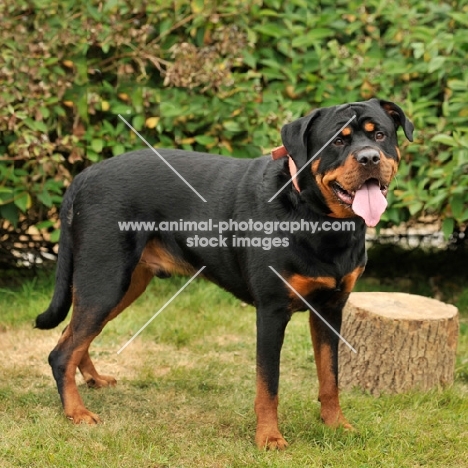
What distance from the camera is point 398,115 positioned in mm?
3805

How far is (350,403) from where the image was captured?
4352 millimetres

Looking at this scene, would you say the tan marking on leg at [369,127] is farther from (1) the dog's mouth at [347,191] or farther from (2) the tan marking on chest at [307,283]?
(2) the tan marking on chest at [307,283]

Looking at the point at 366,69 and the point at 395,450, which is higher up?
the point at 366,69

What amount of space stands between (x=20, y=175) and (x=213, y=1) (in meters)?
1.93

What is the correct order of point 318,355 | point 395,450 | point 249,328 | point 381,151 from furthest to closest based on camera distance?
point 249,328 < point 318,355 < point 395,450 < point 381,151

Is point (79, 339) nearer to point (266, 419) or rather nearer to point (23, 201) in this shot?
point (266, 419)

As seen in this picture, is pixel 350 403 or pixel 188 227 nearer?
pixel 188 227

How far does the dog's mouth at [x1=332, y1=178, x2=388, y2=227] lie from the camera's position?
136 inches

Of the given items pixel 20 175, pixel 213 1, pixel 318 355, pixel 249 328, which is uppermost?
pixel 213 1

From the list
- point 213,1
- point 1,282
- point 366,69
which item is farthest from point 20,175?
Answer: point 366,69

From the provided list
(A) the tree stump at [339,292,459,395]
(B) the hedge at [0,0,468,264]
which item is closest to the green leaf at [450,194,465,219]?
(B) the hedge at [0,0,468,264]

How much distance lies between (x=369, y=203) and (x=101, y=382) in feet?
6.64

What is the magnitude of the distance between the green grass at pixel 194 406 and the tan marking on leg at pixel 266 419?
2.3 inches

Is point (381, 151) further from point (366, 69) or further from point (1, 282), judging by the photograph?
point (1, 282)
